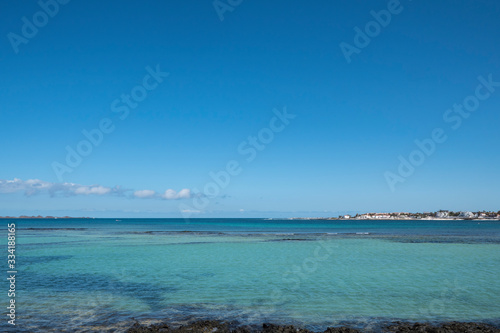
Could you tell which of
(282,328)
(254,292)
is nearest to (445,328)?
→ (282,328)

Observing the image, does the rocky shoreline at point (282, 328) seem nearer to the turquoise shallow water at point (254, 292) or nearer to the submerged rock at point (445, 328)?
the submerged rock at point (445, 328)

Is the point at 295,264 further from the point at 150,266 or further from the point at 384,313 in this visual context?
the point at 384,313

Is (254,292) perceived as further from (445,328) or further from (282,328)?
(445,328)

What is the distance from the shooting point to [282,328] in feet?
37.8

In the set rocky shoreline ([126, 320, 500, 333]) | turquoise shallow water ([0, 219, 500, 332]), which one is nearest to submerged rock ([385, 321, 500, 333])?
rocky shoreline ([126, 320, 500, 333])

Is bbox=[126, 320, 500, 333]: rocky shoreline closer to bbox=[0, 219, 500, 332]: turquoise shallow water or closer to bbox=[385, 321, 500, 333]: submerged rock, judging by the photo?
bbox=[385, 321, 500, 333]: submerged rock

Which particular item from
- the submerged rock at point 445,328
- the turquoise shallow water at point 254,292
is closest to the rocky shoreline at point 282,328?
the submerged rock at point 445,328

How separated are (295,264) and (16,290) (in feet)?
57.9

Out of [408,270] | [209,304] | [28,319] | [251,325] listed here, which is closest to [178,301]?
[209,304]

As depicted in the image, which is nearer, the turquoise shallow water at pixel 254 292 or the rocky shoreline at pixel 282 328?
the rocky shoreline at pixel 282 328

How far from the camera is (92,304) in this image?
48.2 feet

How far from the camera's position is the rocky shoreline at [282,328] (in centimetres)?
1135

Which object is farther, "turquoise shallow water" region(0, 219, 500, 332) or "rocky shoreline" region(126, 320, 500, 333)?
"turquoise shallow water" region(0, 219, 500, 332)

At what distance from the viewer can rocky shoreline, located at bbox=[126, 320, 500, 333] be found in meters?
11.4
